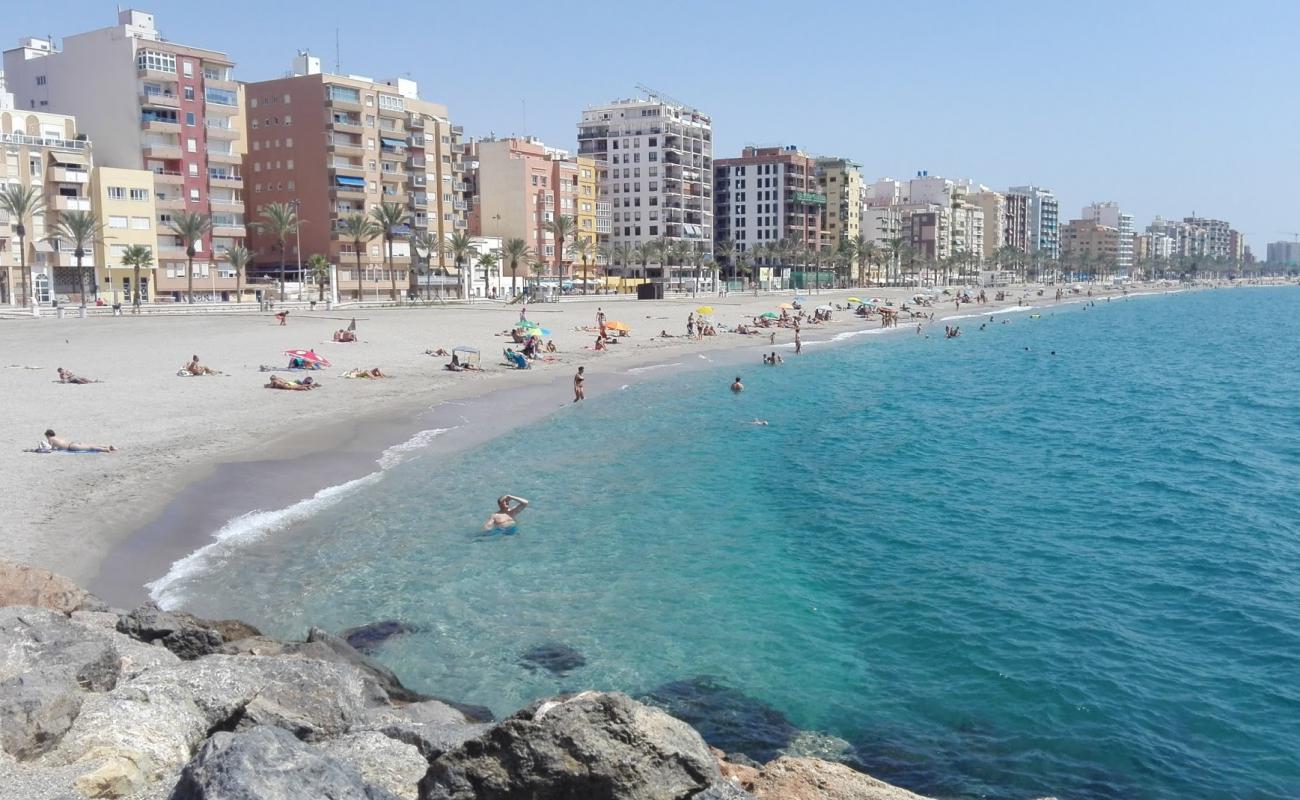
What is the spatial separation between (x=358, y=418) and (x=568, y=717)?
25.6 m

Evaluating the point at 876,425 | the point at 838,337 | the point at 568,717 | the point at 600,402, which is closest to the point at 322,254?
the point at 838,337

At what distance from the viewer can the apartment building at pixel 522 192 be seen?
112 meters

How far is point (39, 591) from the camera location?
1199 cm

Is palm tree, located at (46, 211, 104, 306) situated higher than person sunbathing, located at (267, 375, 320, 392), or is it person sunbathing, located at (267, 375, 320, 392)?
palm tree, located at (46, 211, 104, 306)

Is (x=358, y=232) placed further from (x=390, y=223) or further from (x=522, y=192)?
(x=522, y=192)

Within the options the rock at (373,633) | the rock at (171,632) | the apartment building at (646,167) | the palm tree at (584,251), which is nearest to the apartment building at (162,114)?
the palm tree at (584,251)

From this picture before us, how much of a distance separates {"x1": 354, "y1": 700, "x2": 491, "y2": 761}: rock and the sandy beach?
7884mm

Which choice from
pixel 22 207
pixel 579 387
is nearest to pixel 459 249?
pixel 22 207

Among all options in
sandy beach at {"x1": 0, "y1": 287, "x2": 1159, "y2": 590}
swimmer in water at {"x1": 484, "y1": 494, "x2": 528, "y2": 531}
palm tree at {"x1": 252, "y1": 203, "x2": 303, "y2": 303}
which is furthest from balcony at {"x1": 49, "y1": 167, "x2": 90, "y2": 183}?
swimmer in water at {"x1": 484, "y1": 494, "x2": 528, "y2": 531}

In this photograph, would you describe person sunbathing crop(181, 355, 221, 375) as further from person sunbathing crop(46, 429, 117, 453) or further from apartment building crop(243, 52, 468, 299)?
apartment building crop(243, 52, 468, 299)

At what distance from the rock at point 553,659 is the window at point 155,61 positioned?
255 feet

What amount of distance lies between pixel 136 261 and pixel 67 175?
7960 mm

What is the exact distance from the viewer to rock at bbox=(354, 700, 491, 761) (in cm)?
821

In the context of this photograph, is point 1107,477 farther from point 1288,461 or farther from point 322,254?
point 322,254
